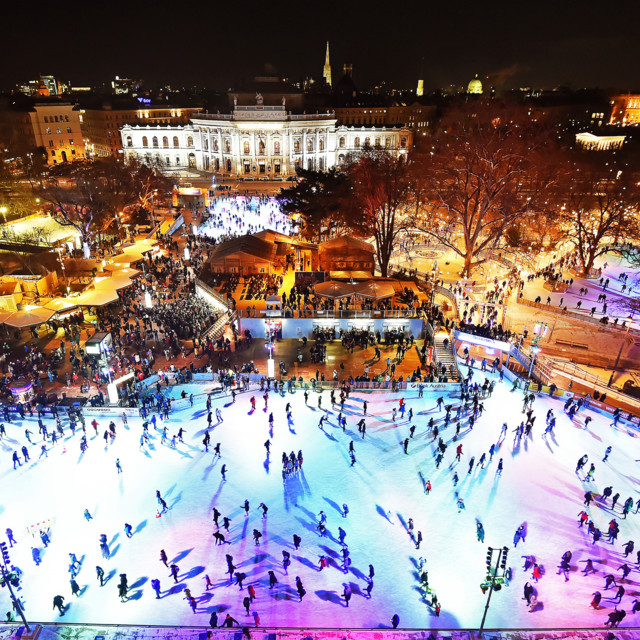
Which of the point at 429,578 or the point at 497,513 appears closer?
the point at 429,578

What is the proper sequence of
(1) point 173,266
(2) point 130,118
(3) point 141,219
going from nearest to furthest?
1. (1) point 173,266
2. (3) point 141,219
3. (2) point 130,118

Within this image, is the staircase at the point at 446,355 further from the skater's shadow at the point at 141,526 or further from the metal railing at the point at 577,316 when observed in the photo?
the skater's shadow at the point at 141,526

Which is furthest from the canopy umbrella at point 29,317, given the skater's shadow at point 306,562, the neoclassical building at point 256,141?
the neoclassical building at point 256,141

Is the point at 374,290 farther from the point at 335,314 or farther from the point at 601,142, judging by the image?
the point at 601,142

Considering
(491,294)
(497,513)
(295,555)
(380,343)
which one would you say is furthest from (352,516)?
(491,294)

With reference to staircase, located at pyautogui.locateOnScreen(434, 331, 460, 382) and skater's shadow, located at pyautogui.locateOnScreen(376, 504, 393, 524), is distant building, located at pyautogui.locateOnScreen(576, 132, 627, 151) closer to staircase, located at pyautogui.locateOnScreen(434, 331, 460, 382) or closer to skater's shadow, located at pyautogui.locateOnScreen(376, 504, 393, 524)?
staircase, located at pyautogui.locateOnScreen(434, 331, 460, 382)

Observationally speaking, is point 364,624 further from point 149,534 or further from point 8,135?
point 8,135

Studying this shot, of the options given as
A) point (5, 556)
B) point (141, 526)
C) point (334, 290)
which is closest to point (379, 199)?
point (334, 290)
